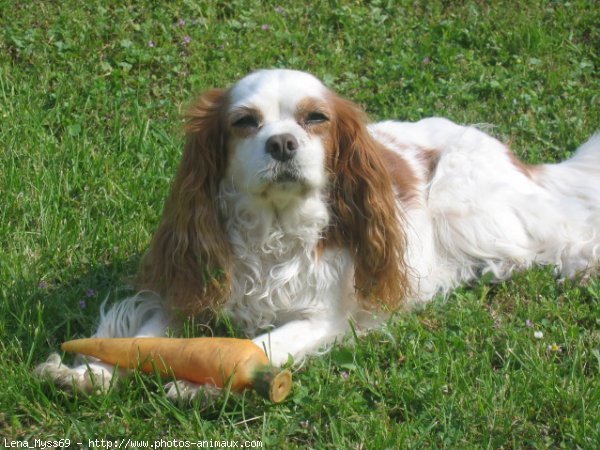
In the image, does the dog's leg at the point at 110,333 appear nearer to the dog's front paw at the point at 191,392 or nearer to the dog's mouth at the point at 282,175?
the dog's front paw at the point at 191,392

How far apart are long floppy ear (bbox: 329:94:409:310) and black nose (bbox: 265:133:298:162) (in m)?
0.38

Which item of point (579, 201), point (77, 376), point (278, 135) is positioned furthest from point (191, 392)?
point (579, 201)

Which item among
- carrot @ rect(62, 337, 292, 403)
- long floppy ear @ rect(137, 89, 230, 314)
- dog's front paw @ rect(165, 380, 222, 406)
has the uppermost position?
long floppy ear @ rect(137, 89, 230, 314)

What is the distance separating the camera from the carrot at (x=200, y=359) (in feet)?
11.5

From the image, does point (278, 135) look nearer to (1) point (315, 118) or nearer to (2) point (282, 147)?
(2) point (282, 147)

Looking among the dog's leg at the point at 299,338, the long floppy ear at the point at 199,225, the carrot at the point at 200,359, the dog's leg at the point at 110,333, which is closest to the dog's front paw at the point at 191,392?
the carrot at the point at 200,359

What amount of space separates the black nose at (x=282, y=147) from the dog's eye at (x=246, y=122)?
184 millimetres

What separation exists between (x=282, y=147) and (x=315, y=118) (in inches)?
12.6

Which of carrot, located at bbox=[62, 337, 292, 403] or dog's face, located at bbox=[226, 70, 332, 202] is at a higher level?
dog's face, located at bbox=[226, 70, 332, 202]

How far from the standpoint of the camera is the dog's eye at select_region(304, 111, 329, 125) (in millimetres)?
3951

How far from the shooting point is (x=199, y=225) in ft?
13.2

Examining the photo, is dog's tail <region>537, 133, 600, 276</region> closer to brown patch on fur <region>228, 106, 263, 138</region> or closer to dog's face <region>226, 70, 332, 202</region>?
dog's face <region>226, 70, 332, 202</region>

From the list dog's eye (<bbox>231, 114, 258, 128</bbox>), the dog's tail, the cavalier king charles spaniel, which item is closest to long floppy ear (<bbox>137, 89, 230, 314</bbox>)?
the cavalier king charles spaniel

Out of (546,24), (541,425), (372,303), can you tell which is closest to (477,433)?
(541,425)
